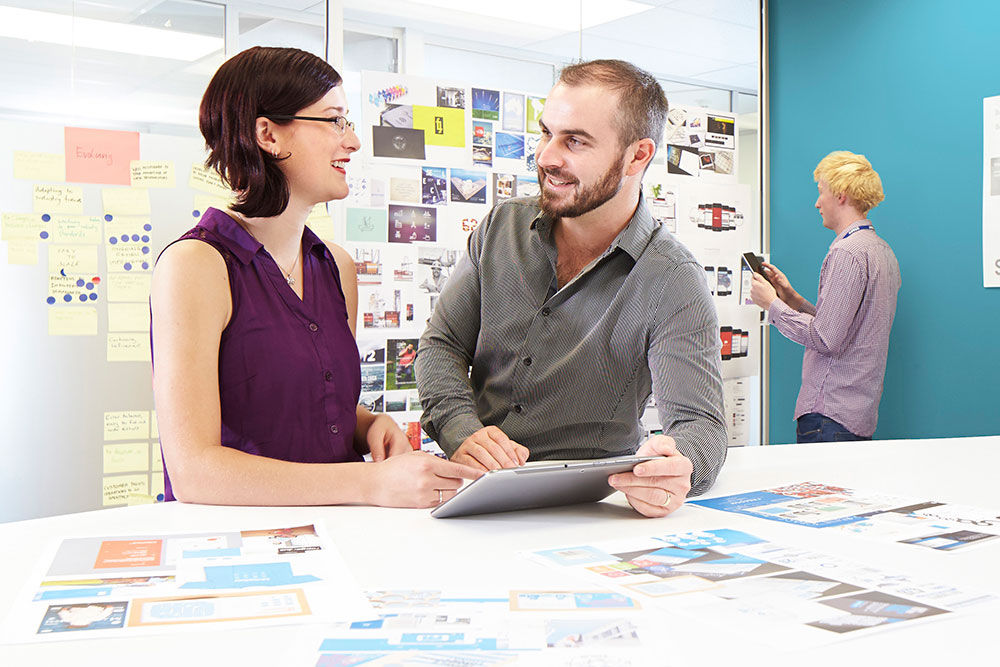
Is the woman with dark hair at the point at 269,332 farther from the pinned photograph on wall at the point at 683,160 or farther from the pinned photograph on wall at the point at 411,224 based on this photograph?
the pinned photograph on wall at the point at 683,160

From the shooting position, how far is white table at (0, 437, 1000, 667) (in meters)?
0.78

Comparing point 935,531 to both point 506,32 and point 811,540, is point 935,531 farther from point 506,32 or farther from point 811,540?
point 506,32

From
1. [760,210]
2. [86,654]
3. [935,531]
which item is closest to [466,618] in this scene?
[86,654]

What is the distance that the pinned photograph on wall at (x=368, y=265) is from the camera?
363 cm

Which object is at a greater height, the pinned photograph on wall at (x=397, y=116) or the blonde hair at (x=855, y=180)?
the pinned photograph on wall at (x=397, y=116)

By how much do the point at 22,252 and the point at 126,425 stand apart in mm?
672

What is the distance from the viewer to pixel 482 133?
3.91 m

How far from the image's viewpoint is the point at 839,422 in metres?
3.81

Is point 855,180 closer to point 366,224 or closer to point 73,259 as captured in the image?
point 366,224

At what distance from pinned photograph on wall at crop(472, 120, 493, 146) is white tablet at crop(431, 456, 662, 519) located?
2.74 m

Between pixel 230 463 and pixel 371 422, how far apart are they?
47cm

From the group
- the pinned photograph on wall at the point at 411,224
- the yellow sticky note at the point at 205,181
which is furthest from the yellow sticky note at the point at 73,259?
the pinned photograph on wall at the point at 411,224

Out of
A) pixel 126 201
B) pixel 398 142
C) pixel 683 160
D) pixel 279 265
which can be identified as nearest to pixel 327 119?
pixel 279 265

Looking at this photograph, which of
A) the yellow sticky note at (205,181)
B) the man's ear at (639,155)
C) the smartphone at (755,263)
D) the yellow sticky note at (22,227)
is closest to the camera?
the man's ear at (639,155)
